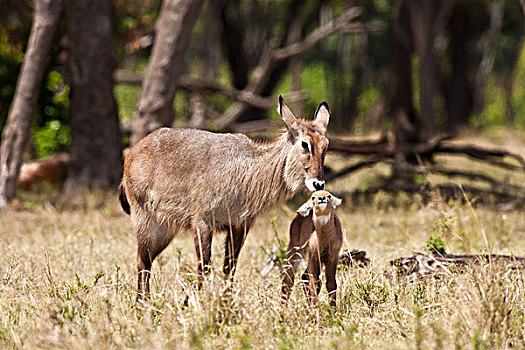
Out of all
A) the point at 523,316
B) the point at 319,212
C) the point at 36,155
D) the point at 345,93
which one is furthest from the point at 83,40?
the point at 345,93

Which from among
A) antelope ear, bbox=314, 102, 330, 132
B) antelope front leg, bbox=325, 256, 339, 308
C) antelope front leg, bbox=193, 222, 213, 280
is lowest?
antelope front leg, bbox=325, 256, 339, 308

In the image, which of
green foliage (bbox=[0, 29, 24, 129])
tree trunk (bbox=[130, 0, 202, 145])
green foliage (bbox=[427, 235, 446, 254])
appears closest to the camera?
green foliage (bbox=[427, 235, 446, 254])

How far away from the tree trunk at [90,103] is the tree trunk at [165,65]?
38.9 inches

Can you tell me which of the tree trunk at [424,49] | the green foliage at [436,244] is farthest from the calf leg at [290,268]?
the tree trunk at [424,49]

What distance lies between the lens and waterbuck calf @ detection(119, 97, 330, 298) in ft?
17.6

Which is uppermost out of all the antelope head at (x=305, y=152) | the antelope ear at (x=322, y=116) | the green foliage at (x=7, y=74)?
the green foliage at (x=7, y=74)

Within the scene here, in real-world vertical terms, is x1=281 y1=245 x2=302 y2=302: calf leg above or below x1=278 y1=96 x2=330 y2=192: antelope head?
below

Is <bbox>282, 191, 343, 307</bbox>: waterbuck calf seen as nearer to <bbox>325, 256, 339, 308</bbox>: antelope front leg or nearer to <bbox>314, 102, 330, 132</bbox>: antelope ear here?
<bbox>325, 256, 339, 308</bbox>: antelope front leg

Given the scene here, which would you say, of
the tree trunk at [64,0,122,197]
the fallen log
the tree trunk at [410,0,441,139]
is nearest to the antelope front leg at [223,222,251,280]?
the tree trunk at [64,0,122,197]

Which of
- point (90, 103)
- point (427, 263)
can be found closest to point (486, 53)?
point (90, 103)

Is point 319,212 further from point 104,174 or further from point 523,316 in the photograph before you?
point 104,174

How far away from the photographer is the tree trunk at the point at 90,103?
38.5ft

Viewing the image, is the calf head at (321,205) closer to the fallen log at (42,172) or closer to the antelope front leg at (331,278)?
the antelope front leg at (331,278)

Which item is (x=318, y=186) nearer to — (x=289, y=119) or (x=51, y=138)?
(x=289, y=119)
